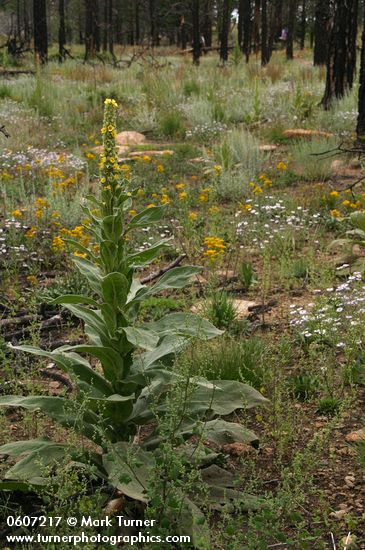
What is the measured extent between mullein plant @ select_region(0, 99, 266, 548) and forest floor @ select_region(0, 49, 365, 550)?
0.14 meters

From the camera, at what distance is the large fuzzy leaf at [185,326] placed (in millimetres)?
2686

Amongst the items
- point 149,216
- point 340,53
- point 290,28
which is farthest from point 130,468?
point 290,28

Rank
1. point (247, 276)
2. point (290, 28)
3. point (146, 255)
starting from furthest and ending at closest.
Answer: point (290, 28) < point (247, 276) < point (146, 255)

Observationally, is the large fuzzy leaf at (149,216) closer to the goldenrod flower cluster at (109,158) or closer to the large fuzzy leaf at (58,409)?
the goldenrod flower cluster at (109,158)

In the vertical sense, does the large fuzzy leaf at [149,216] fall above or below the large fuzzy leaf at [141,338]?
above

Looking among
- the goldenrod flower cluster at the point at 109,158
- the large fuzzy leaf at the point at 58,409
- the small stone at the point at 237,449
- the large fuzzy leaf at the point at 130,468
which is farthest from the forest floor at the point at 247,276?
the goldenrod flower cluster at the point at 109,158

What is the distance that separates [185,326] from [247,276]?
2.33 metres

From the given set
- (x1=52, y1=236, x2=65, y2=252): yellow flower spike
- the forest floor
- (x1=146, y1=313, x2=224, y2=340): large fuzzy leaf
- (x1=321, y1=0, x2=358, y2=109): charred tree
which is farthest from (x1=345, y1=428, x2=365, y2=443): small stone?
(x1=321, y1=0, x2=358, y2=109): charred tree

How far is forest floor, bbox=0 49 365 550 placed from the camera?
2692 mm

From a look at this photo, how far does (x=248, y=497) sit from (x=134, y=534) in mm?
461

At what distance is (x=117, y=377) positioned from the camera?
106 inches

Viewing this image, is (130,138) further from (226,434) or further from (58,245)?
(226,434)

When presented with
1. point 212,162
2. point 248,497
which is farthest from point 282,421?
point 212,162

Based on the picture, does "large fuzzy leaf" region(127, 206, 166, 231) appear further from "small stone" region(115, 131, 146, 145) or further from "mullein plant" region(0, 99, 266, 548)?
"small stone" region(115, 131, 146, 145)
